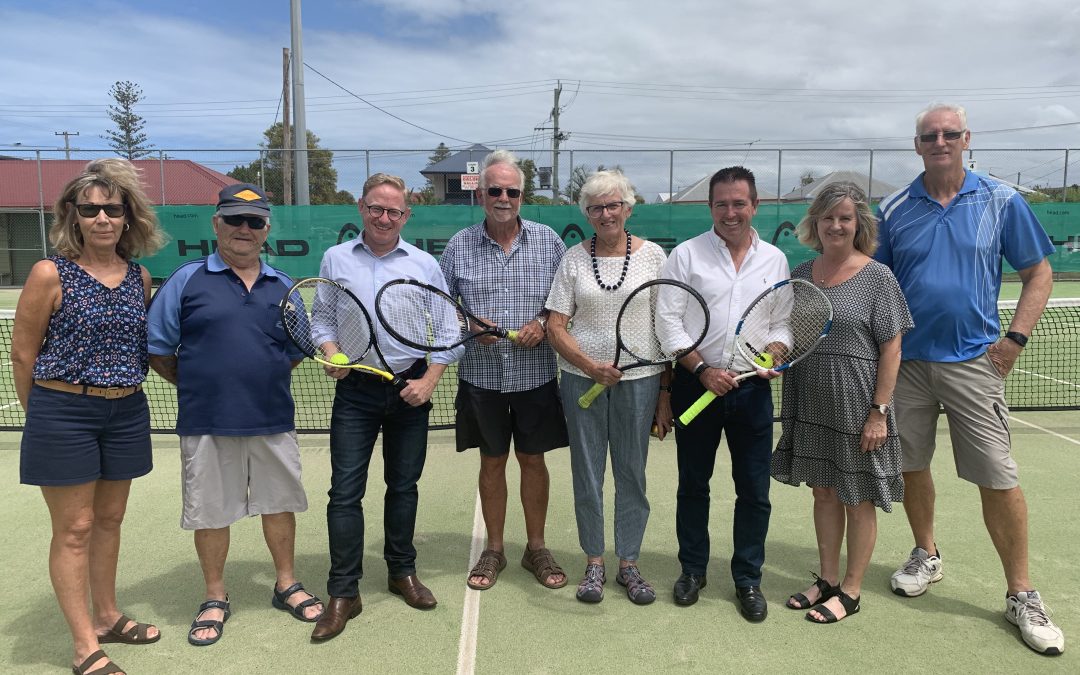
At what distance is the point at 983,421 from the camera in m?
3.04

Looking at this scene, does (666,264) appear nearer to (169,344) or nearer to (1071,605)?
(169,344)

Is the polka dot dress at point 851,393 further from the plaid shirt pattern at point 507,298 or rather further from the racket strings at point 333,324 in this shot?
the racket strings at point 333,324

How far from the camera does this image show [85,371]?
2.55 metres

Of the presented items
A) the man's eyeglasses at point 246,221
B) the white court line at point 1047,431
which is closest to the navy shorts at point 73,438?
the man's eyeglasses at point 246,221

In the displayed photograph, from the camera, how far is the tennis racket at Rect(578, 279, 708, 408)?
2938 mm

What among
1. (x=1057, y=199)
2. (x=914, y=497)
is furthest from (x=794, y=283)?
(x=1057, y=199)

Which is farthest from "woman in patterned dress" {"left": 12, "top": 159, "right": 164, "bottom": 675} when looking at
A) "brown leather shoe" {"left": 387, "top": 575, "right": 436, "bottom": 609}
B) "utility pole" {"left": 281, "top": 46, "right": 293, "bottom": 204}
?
"utility pole" {"left": 281, "top": 46, "right": 293, "bottom": 204}

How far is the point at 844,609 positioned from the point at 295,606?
90.5 inches

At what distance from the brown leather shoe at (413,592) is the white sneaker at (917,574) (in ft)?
6.75

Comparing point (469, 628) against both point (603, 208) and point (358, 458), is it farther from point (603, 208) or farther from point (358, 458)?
point (603, 208)

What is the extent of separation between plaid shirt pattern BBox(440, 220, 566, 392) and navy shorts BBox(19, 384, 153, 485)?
1377 mm

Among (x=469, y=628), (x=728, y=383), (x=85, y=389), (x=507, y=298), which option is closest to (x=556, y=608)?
(x=469, y=628)

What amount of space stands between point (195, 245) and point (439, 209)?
4813 mm

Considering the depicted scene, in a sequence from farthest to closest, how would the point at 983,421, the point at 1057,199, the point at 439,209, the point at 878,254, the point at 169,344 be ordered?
the point at 1057,199, the point at 439,209, the point at 878,254, the point at 983,421, the point at 169,344
